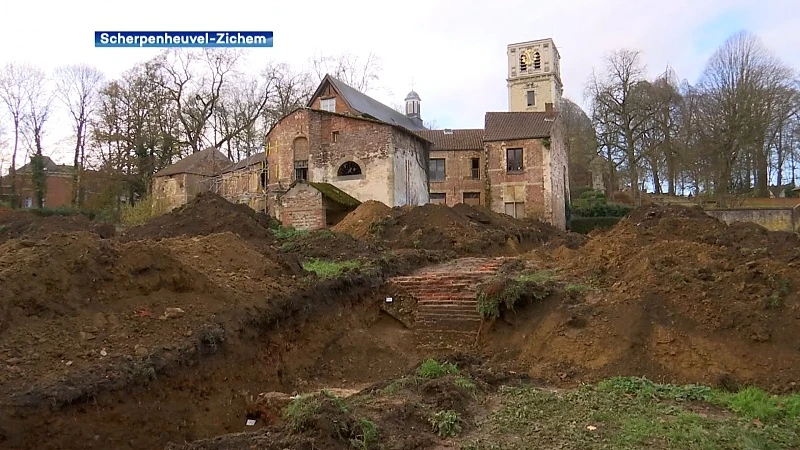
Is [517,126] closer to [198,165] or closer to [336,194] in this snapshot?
[336,194]

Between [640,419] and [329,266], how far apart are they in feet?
28.2

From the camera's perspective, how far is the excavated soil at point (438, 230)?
60.2 feet

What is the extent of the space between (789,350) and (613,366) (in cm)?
220

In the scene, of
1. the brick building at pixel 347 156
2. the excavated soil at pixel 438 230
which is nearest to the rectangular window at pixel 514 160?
the brick building at pixel 347 156

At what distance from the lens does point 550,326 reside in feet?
31.4

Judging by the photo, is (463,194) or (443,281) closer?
(443,281)

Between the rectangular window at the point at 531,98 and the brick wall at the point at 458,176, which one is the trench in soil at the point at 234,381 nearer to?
the brick wall at the point at 458,176

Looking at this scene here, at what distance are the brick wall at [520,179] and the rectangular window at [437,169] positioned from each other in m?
4.29

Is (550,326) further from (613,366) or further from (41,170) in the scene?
(41,170)

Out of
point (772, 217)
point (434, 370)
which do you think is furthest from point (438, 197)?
point (434, 370)

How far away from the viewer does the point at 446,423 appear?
5.61 m

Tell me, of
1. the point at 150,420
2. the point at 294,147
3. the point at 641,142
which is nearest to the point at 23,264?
the point at 150,420

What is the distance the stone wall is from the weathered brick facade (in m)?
A: 15.0

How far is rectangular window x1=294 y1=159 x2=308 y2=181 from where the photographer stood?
27.2 m
